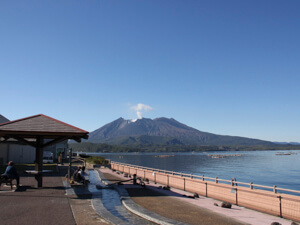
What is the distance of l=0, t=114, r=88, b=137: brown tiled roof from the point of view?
14.1 metres

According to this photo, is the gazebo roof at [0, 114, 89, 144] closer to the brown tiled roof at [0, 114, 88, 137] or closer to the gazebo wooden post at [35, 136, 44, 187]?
the brown tiled roof at [0, 114, 88, 137]

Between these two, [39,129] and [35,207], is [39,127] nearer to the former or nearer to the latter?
[39,129]

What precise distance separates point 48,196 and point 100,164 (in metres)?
29.7

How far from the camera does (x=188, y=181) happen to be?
2150cm

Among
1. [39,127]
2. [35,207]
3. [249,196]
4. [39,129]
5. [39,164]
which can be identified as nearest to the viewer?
[35,207]

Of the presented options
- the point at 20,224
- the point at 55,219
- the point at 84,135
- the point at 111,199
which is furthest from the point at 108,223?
the point at 84,135

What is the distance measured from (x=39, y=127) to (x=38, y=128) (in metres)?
0.16

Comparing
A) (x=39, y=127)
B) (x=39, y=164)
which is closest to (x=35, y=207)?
(x=39, y=127)

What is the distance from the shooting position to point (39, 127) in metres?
14.8

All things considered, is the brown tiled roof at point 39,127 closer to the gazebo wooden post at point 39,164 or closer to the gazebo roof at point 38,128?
the gazebo roof at point 38,128

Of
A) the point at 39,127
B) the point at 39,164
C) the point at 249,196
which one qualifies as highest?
the point at 39,127

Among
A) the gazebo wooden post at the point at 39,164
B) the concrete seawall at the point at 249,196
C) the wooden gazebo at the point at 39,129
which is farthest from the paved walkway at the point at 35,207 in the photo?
the concrete seawall at the point at 249,196

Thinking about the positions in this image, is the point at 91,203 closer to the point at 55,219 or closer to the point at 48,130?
the point at 55,219

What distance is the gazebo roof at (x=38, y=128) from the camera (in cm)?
1412
